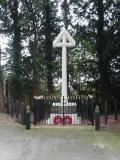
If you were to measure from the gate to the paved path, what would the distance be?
2221 millimetres

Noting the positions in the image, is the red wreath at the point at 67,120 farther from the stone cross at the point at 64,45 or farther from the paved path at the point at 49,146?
the paved path at the point at 49,146

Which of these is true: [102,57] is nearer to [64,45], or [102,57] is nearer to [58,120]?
[64,45]

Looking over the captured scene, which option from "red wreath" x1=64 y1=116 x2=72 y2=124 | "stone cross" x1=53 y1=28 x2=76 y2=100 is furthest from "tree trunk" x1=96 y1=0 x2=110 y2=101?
"red wreath" x1=64 y1=116 x2=72 y2=124

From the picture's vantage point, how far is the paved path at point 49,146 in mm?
9383

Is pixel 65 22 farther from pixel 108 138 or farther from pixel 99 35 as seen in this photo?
pixel 108 138

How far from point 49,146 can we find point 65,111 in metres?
5.93

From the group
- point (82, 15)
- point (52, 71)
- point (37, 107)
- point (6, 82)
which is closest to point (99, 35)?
point (82, 15)

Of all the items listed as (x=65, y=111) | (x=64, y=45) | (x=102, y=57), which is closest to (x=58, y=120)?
(x=65, y=111)

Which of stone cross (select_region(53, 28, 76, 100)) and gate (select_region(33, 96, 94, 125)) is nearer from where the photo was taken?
gate (select_region(33, 96, 94, 125))

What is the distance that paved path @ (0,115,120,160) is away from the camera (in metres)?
9.38

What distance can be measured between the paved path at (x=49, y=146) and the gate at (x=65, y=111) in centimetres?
222

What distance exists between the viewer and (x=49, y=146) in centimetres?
1066

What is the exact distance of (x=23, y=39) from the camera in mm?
25516

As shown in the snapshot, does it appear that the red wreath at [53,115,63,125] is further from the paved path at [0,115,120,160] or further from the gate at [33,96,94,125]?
the paved path at [0,115,120,160]
